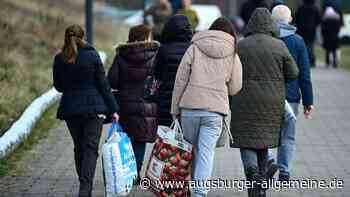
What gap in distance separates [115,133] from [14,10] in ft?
58.2

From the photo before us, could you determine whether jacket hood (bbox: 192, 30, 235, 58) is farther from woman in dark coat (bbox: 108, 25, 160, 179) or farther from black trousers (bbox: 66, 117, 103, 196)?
black trousers (bbox: 66, 117, 103, 196)

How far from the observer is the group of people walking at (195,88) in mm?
8938

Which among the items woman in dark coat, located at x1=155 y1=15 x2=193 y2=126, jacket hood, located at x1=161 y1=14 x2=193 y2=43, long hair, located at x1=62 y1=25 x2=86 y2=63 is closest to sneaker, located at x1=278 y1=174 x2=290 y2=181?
woman in dark coat, located at x1=155 y1=15 x2=193 y2=126

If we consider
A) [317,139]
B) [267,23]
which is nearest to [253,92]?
[267,23]

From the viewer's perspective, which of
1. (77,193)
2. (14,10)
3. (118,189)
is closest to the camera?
(118,189)

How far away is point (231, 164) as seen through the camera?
37.8ft

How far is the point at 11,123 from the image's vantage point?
1359cm

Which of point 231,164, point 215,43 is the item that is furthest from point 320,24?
point 215,43

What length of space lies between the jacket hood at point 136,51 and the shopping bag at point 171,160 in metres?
1.00

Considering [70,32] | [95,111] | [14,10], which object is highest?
[70,32]

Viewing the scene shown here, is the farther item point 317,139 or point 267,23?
point 317,139

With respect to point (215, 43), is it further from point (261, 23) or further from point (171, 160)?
point (171, 160)

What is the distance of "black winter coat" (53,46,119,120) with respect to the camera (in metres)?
9.16

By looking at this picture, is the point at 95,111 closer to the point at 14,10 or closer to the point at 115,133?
the point at 115,133
